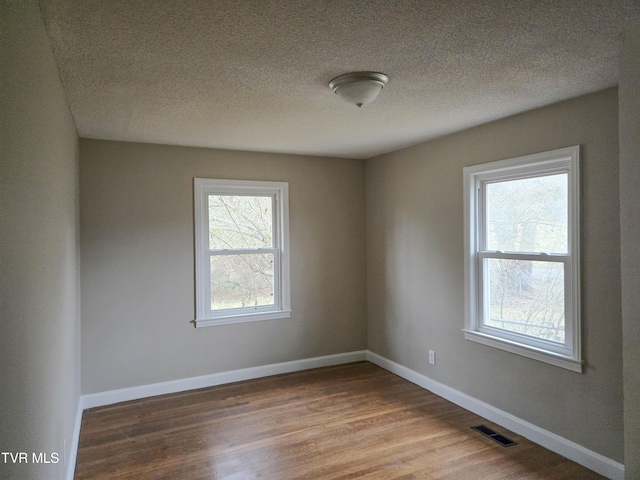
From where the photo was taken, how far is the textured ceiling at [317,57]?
1710 millimetres

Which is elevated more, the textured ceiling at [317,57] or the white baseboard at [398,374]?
the textured ceiling at [317,57]

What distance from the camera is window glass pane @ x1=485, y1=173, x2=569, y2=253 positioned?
3062mm

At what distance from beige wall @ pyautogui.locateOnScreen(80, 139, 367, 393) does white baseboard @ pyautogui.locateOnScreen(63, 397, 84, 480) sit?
1.32 ft

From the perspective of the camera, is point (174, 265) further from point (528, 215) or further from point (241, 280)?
point (528, 215)

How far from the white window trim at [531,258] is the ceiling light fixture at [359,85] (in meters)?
1.36

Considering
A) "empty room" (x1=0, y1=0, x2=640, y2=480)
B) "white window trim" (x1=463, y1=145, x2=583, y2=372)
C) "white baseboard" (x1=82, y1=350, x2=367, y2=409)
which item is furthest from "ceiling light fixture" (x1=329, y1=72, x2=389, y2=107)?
"white baseboard" (x1=82, y1=350, x2=367, y2=409)

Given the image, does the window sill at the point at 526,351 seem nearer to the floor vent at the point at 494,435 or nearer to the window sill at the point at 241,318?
the floor vent at the point at 494,435

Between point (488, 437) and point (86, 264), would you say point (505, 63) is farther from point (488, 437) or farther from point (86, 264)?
point (86, 264)

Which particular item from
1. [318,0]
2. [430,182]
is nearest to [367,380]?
[430,182]

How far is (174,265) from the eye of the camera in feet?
13.9

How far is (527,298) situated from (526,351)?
385 mm

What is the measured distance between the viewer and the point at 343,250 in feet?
16.6

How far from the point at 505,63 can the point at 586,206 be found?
1146mm

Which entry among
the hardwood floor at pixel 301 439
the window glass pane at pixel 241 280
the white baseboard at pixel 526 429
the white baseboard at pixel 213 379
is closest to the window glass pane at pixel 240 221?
the window glass pane at pixel 241 280
